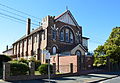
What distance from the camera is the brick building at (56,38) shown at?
33.9m

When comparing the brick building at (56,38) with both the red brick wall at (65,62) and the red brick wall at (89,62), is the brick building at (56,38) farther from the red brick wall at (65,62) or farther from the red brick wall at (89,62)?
the red brick wall at (89,62)

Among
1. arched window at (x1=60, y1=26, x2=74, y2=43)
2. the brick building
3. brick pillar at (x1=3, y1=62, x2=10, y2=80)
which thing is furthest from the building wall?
brick pillar at (x1=3, y1=62, x2=10, y2=80)

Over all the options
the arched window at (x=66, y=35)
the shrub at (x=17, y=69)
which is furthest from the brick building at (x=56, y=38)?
the shrub at (x=17, y=69)

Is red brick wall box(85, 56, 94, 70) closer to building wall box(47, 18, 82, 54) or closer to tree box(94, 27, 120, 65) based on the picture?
tree box(94, 27, 120, 65)

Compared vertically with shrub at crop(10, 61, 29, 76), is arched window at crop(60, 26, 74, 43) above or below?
above

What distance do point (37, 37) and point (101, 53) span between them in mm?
Result: 14074

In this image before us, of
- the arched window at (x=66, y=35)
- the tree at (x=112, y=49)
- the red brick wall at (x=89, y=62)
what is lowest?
the red brick wall at (x=89, y=62)

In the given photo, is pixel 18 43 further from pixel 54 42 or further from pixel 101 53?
pixel 101 53

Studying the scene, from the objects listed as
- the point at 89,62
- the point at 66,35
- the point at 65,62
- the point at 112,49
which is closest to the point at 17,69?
the point at 65,62

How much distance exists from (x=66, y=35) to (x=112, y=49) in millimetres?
10828

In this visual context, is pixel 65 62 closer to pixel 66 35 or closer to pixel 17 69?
pixel 66 35

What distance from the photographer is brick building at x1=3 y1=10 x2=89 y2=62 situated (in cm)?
3391

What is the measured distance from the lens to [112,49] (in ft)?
105

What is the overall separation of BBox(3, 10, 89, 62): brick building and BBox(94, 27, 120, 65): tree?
410cm
